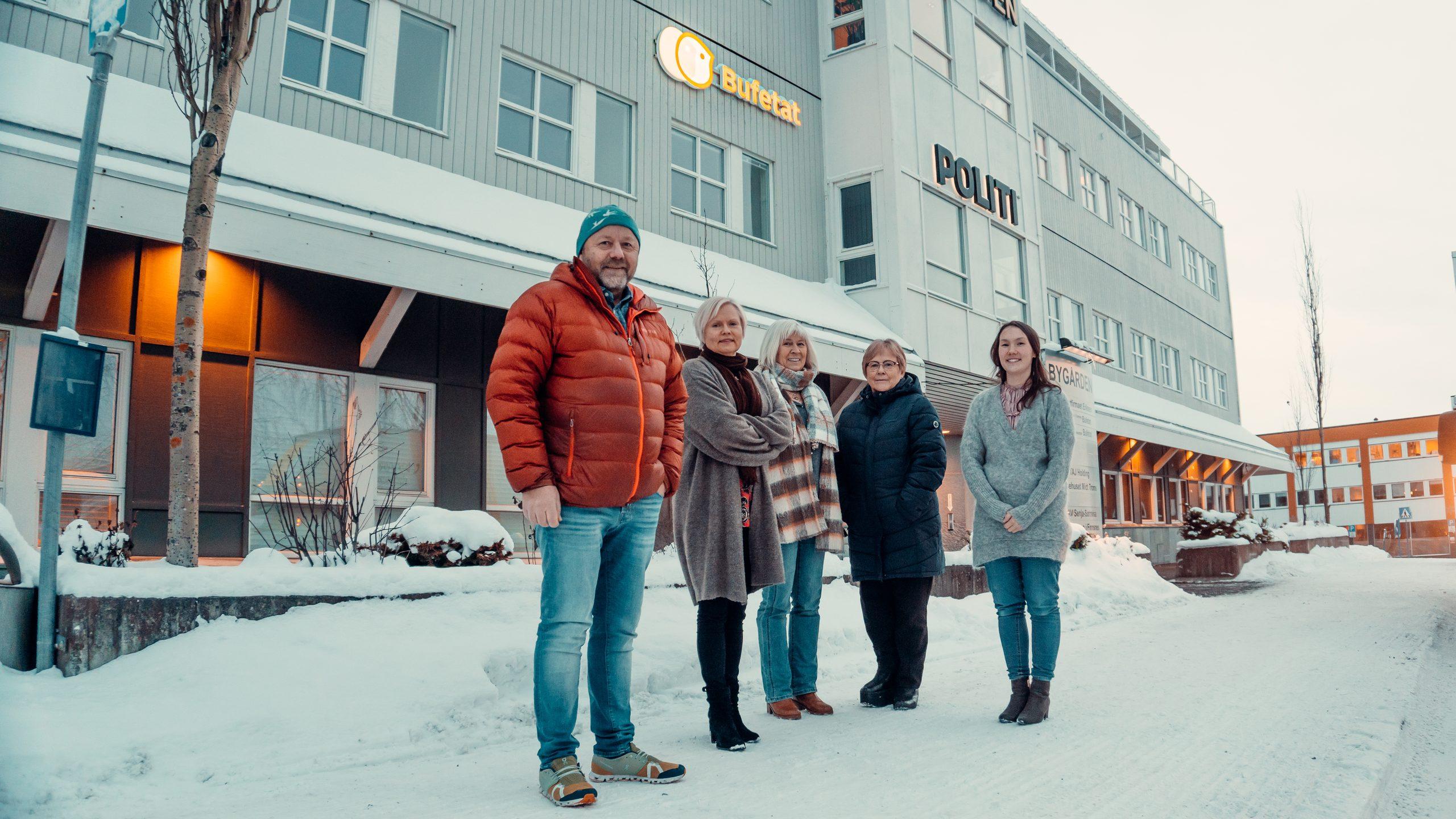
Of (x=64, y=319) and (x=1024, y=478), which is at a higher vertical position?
(x=64, y=319)

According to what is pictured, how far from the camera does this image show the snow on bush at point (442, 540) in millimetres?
6102

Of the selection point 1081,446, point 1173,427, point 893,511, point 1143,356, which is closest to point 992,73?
point 1081,446

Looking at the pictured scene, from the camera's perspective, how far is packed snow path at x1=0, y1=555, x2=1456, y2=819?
301cm

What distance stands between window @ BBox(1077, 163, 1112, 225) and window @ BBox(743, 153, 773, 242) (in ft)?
39.3

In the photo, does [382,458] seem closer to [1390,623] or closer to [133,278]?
[133,278]

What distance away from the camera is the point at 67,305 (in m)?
4.39

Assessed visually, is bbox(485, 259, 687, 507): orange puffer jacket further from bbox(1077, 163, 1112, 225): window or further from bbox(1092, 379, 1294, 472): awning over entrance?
bbox(1077, 163, 1112, 225): window

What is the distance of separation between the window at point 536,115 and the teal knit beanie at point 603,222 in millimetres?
7808

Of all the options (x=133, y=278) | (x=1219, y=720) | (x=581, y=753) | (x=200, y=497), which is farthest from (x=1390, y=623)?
(x=133, y=278)

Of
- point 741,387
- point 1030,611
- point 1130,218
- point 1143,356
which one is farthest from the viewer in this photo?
point 1130,218

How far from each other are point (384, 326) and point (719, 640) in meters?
5.93

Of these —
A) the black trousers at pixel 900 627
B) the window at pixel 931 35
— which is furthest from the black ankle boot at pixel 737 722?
the window at pixel 931 35

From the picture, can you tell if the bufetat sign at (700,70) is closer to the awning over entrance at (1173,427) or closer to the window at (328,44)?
the window at (328,44)

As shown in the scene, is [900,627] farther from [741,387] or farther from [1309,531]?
[1309,531]
